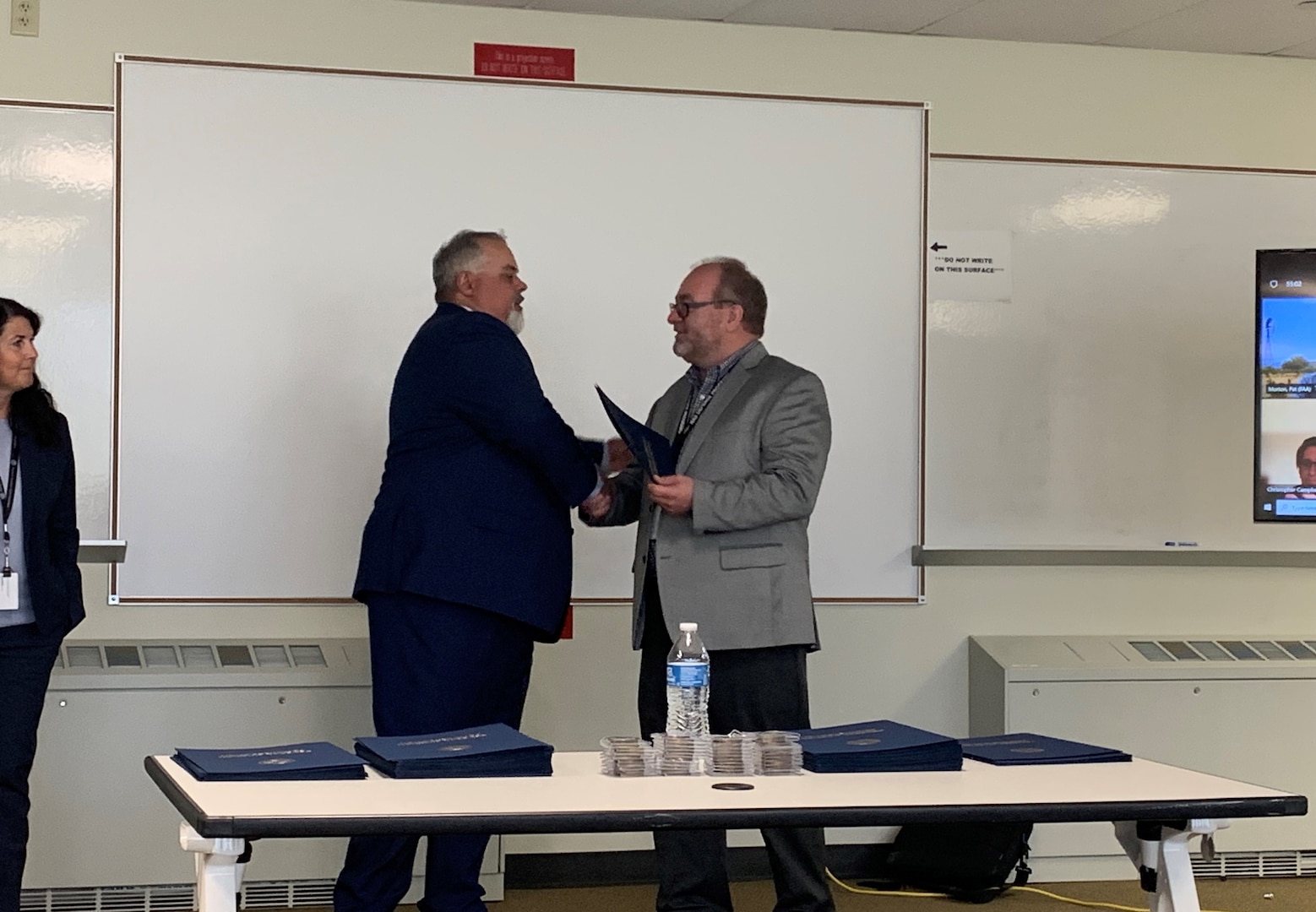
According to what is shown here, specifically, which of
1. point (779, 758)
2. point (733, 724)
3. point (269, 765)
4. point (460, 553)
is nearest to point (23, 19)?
point (460, 553)

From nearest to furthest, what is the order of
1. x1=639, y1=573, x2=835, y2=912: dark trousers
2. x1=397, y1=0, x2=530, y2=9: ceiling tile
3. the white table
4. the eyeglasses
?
the white table < x1=639, y1=573, x2=835, y2=912: dark trousers < the eyeglasses < x1=397, y1=0, x2=530, y2=9: ceiling tile

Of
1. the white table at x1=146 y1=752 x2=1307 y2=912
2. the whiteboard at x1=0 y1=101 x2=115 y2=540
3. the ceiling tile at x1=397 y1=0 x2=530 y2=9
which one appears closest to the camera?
the white table at x1=146 y1=752 x2=1307 y2=912

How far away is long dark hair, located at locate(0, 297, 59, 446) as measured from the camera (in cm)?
362

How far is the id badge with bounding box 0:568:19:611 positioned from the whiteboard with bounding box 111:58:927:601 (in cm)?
99

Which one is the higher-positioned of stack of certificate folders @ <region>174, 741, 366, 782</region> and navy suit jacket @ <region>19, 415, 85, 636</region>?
navy suit jacket @ <region>19, 415, 85, 636</region>

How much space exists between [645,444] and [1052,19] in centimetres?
232

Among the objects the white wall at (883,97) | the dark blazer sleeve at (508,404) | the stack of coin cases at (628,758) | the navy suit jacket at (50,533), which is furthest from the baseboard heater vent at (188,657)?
the stack of coin cases at (628,758)

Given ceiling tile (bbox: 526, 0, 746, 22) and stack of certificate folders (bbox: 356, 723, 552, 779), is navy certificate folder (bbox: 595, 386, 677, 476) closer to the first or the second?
stack of certificate folders (bbox: 356, 723, 552, 779)

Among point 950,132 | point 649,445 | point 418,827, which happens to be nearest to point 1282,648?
point 950,132

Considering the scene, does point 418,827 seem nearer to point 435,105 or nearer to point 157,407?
point 157,407

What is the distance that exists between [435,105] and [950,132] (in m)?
1.60

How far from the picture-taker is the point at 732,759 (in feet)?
8.36

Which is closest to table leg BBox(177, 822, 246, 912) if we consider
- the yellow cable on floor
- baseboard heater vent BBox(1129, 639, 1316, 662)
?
the yellow cable on floor

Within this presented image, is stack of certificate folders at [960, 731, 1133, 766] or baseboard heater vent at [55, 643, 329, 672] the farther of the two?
baseboard heater vent at [55, 643, 329, 672]
